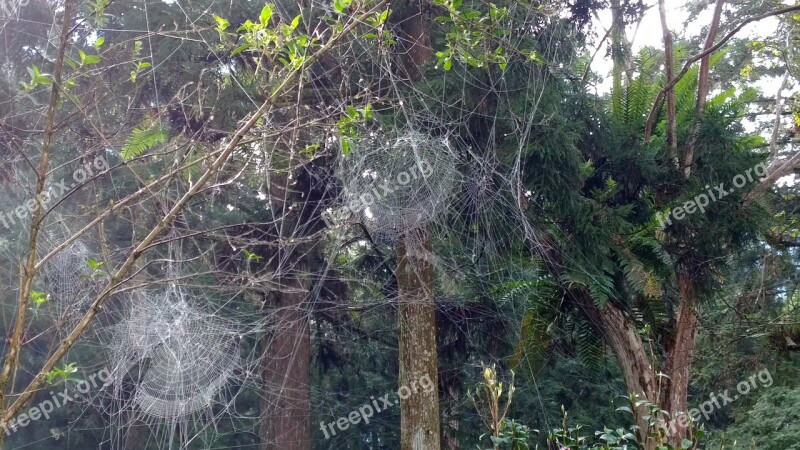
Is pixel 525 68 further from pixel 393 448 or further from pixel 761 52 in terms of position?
pixel 393 448

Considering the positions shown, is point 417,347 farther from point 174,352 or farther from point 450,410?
point 450,410

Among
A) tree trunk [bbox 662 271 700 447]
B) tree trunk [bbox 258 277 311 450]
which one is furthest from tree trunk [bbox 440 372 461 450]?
tree trunk [bbox 662 271 700 447]

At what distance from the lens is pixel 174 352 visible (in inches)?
227

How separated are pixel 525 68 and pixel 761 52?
17.1 ft

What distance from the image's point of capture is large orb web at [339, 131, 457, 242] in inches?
223

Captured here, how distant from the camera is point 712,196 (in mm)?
6641

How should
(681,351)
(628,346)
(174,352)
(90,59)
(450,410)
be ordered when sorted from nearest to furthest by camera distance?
1. (90,59)
2. (174,352)
3. (628,346)
4. (681,351)
5. (450,410)

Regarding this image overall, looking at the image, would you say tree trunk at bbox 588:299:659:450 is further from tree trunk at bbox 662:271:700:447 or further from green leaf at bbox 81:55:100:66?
green leaf at bbox 81:55:100:66

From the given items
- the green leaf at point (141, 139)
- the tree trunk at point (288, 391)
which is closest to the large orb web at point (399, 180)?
the green leaf at point (141, 139)

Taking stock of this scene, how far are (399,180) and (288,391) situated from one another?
3425 mm

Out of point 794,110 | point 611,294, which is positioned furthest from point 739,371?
point 611,294

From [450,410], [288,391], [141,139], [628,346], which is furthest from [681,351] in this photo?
[141,139]

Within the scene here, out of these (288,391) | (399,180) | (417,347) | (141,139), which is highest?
(141,139)

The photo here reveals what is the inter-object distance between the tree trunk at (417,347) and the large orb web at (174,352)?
1.54 metres
